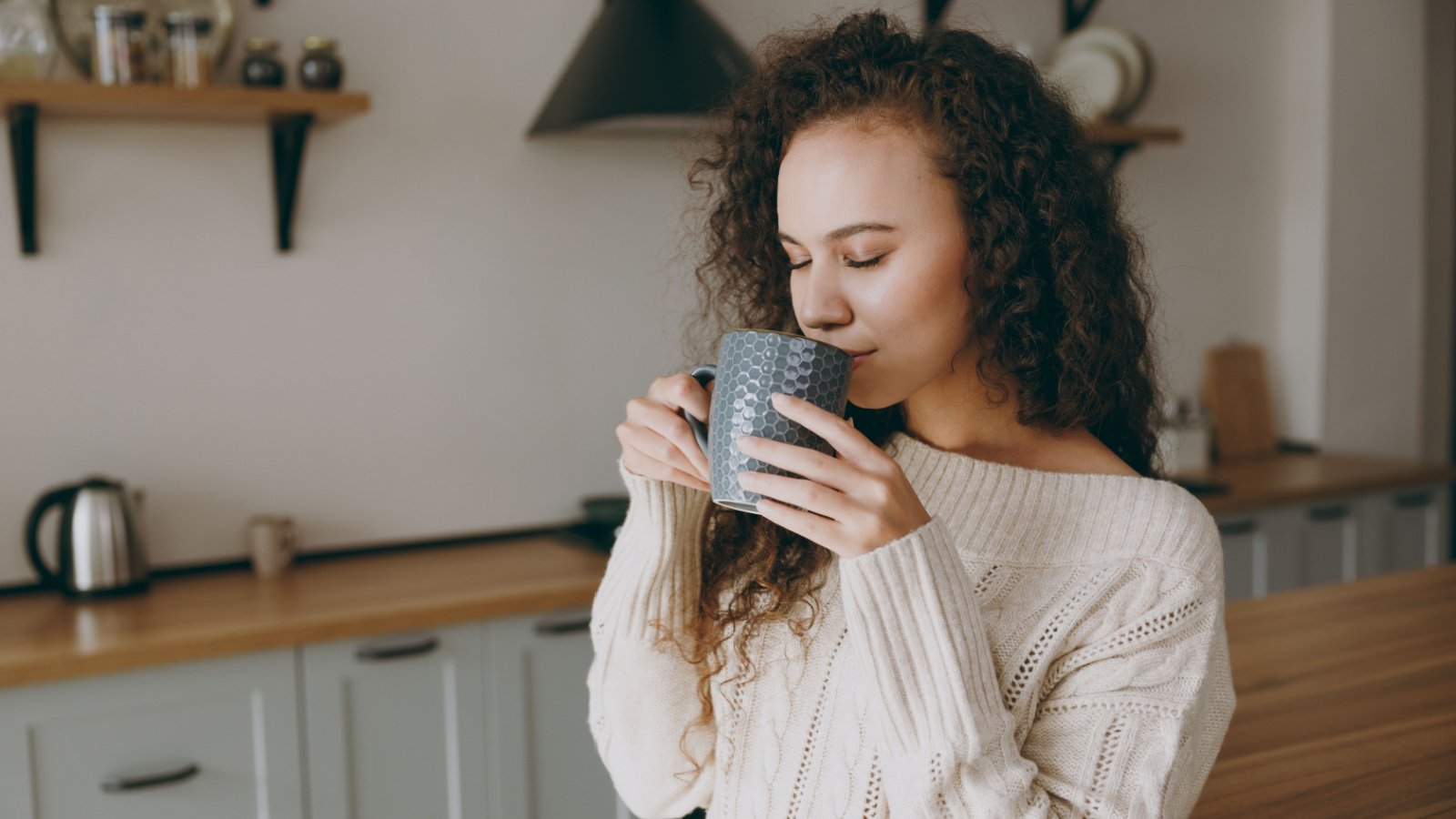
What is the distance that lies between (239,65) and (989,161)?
70.3 inches

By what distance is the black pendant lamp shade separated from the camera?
2.06 m

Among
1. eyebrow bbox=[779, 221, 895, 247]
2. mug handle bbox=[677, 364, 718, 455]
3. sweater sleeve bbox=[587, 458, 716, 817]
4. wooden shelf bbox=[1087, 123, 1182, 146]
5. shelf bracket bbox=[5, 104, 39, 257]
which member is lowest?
sweater sleeve bbox=[587, 458, 716, 817]

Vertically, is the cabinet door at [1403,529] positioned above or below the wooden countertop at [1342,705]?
below

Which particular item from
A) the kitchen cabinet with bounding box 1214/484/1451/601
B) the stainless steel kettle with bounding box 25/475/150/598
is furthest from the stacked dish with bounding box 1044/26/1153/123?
the stainless steel kettle with bounding box 25/475/150/598

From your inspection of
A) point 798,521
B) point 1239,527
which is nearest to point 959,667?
point 798,521

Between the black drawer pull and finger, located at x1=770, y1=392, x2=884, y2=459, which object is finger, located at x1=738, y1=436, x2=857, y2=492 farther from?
the black drawer pull

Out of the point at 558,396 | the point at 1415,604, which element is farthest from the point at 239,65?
the point at 1415,604

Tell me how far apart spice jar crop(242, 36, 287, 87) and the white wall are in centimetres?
16

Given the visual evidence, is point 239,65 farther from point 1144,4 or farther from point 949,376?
point 1144,4

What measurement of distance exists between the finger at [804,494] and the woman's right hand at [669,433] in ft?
0.31

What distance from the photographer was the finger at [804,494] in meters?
0.72

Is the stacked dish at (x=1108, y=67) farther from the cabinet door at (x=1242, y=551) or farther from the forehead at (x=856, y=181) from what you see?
the forehead at (x=856, y=181)

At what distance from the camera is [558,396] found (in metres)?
2.59

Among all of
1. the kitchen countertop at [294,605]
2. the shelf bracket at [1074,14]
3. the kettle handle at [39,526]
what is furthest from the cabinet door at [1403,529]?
the kettle handle at [39,526]
